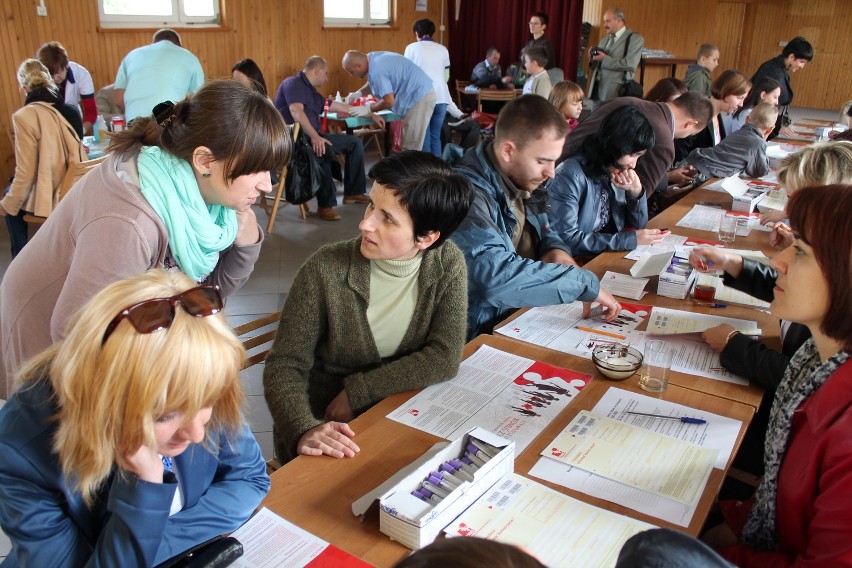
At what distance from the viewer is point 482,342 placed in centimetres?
210

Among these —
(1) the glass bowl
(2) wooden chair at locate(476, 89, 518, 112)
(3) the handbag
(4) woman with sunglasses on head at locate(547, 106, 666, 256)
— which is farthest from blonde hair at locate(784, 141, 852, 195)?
(2) wooden chair at locate(476, 89, 518, 112)

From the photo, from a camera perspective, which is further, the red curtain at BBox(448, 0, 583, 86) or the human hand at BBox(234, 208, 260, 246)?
the red curtain at BBox(448, 0, 583, 86)

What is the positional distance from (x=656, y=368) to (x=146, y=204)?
1341mm

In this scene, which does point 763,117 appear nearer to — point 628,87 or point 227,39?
point 628,87

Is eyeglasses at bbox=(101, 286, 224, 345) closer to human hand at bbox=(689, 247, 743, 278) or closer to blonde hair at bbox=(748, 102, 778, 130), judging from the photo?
human hand at bbox=(689, 247, 743, 278)

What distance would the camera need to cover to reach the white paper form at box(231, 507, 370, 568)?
1185mm

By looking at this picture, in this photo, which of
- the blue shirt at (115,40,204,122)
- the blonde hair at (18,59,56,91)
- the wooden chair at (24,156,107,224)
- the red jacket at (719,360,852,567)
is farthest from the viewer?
the blue shirt at (115,40,204,122)

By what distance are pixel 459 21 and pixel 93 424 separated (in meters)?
11.1

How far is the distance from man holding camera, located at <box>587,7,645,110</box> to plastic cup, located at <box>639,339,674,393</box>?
6.63 meters

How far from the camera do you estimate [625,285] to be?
2.55 metres

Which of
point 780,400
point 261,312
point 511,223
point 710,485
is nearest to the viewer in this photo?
point 710,485

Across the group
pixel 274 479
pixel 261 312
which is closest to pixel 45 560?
pixel 274 479

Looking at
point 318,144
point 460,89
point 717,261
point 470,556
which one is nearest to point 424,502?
point 470,556

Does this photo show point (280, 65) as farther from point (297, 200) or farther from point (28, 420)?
point (28, 420)
